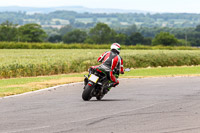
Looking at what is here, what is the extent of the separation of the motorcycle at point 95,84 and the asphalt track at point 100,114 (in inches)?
12.5

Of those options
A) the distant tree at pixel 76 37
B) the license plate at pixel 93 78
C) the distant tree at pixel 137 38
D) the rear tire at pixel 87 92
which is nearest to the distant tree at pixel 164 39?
the distant tree at pixel 137 38

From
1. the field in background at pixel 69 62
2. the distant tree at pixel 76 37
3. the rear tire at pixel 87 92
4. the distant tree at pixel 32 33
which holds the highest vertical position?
the rear tire at pixel 87 92

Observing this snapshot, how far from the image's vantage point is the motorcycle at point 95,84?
13.1m

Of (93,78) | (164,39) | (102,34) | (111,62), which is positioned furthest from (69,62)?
(102,34)

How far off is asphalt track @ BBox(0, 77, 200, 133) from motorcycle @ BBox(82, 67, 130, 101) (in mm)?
317

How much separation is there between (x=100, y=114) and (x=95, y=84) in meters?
2.98

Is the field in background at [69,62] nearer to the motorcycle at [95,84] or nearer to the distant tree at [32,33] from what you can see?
the motorcycle at [95,84]

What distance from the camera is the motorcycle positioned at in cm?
1308

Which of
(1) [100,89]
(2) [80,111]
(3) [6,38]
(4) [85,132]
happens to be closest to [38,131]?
(4) [85,132]

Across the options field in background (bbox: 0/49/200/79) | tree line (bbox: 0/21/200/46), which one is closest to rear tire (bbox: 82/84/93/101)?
field in background (bbox: 0/49/200/79)

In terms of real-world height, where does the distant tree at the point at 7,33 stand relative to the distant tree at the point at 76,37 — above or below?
above

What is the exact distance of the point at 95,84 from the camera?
13312 millimetres

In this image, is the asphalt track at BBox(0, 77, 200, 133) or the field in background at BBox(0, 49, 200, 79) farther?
the field in background at BBox(0, 49, 200, 79)

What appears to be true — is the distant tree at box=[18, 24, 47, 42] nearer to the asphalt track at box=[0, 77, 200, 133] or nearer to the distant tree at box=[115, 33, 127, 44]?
the distant tree at box=[115, 33, 127, 44]
